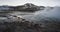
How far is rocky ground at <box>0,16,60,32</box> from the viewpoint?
892 millimetres

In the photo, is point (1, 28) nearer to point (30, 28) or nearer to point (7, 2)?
point (30, 28)

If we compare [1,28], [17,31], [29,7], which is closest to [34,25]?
[17,31]

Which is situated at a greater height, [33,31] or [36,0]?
[36,0]

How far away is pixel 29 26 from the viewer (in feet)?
3.10

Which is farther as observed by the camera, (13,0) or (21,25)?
(13,0)

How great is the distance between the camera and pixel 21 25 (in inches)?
38.0

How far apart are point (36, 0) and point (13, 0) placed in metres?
0.39

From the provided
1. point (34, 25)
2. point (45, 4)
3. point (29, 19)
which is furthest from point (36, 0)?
point (34, 25)

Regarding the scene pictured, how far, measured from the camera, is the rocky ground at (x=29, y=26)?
892 millimetres

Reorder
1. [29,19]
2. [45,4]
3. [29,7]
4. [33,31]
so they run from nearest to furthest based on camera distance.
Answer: [33,31]
[29,19]
[29,7]
[45,4]

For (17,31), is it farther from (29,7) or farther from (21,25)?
(29,7)

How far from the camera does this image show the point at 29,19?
1089mm

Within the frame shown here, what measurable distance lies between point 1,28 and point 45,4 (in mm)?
1048

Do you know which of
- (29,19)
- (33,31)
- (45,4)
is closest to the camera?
(33,31)
